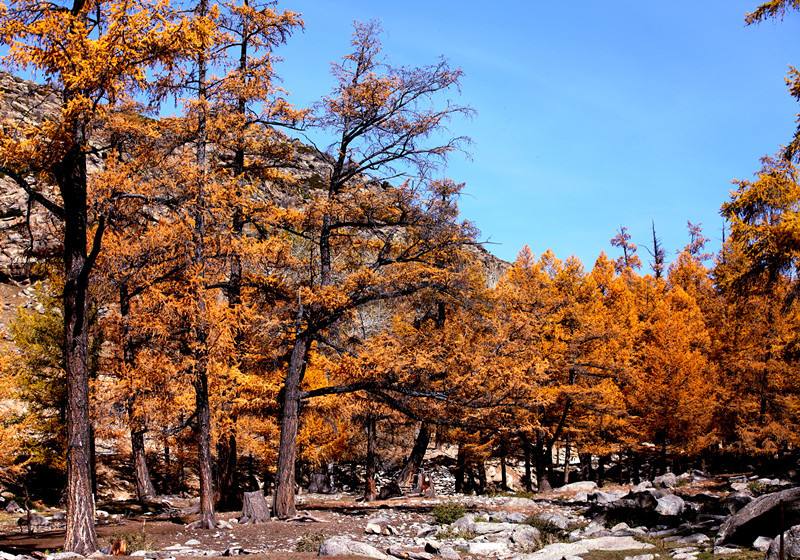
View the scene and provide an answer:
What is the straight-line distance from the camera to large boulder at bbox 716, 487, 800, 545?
11.2m

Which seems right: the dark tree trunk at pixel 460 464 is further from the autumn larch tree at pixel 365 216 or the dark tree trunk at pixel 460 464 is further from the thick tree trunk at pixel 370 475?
the autumn larch tree at pixel 365 216

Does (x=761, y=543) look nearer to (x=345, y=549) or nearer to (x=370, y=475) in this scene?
(x=345, y=549)

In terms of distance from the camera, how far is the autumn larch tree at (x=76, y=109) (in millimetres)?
11172

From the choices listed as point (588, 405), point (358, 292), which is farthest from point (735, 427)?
point (358, 292)

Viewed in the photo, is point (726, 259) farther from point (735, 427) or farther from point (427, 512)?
point (427, 512)

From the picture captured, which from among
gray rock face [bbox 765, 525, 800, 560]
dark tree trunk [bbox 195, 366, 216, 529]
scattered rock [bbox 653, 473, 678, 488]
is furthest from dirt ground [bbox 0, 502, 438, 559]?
scattered rock [bbox 653, 473, 678, 488]

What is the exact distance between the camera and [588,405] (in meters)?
29.1

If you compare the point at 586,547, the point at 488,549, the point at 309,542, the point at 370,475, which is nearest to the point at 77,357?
the point at 309,542

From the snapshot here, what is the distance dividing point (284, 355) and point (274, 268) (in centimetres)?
270

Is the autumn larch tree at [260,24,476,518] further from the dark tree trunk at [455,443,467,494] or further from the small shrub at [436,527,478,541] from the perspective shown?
the dark tree trunk at [455,443,467,494]

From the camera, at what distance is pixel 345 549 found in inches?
439

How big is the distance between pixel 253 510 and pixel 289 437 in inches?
102

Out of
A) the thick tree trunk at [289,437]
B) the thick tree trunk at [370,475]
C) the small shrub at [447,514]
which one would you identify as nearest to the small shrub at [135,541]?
the thick tree trunk at [289,437]

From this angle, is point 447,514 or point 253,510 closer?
point 253,510
